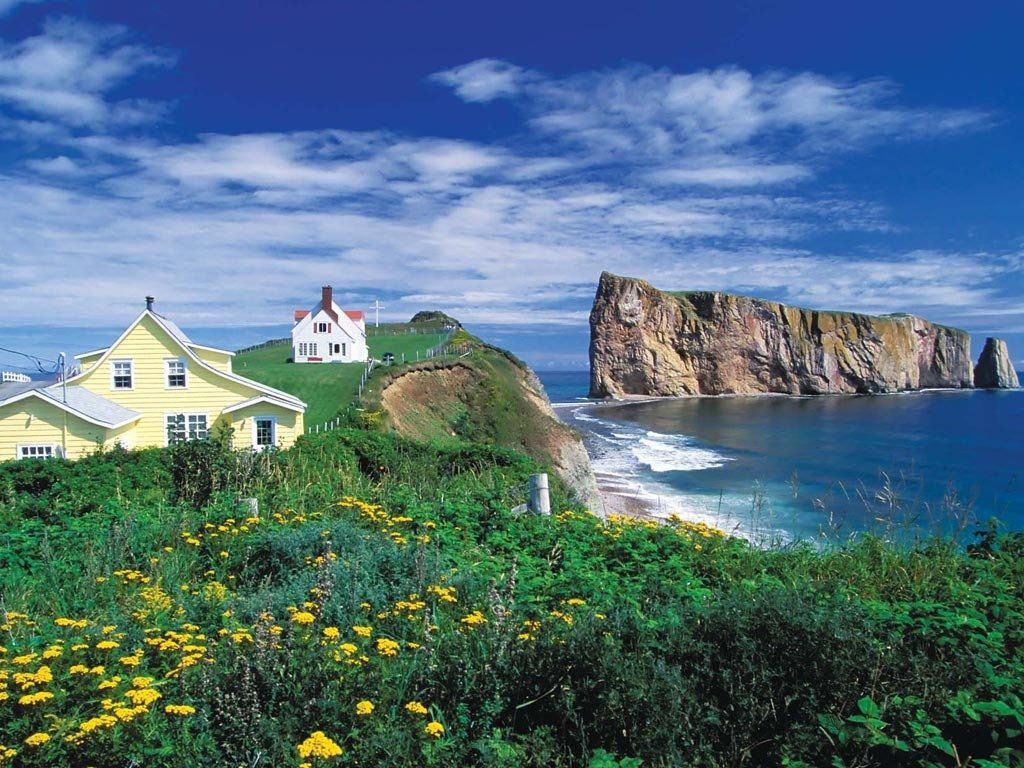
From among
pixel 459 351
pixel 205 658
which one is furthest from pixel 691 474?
pixel 205 658

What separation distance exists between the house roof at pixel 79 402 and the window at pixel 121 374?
78cm

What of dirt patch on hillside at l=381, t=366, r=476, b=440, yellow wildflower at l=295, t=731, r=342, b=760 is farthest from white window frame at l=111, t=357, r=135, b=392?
yellow wildflower at l=295, t=731, r=342, b=760

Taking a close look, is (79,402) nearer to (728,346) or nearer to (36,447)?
(36,447)

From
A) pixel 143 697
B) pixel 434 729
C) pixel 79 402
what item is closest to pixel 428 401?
pixel 79 402

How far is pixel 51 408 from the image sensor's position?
71.2 ft

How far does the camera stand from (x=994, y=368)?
166 m

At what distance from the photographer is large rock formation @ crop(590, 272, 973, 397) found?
125 m

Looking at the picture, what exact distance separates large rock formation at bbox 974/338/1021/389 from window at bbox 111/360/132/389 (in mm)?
193759

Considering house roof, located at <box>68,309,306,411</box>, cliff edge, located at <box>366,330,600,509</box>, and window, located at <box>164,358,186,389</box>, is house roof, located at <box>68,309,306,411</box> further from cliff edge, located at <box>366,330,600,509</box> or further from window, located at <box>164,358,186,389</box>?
cliff edge, located at <box>366,330,600,509</box>

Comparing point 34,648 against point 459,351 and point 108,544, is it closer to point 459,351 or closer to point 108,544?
point 108,544

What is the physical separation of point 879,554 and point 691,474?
36581 millimetres

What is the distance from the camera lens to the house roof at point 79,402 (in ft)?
70.5

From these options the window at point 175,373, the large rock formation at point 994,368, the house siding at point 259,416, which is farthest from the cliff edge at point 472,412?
the large rock formation at point 994,368

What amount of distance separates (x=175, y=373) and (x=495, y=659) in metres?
25.1
